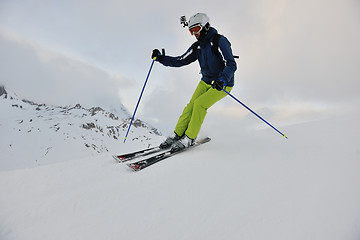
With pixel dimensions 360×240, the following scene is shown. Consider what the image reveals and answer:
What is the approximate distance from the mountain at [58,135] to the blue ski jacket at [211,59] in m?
13.1

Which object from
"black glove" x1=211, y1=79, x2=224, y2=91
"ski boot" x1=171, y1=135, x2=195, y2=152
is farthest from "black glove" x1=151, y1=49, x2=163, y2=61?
"ski boot" x1=171, y1=135, x2=195, y2=152

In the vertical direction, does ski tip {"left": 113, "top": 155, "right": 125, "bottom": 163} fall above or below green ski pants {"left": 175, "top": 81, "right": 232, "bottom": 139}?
below

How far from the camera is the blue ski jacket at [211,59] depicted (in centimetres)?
324

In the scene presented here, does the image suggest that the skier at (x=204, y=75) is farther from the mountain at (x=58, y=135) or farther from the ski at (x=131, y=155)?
the mountain at (x=58, y=135)

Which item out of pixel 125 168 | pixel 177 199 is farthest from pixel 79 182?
pixel 177 199

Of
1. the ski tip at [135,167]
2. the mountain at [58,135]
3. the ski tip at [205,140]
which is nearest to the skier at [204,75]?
the ski tip at [205,140]

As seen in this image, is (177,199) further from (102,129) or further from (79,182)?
(102,129)

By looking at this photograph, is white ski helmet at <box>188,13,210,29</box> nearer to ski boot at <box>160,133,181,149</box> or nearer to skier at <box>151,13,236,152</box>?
skier at <box>151,13,236,152</box>

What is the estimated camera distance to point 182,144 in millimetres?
3518

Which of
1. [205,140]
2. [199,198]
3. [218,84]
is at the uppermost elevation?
[218,84]

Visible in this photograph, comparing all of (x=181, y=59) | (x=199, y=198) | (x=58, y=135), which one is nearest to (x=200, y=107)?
(x=181, y=59)

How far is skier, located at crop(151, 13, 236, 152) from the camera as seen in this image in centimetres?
325

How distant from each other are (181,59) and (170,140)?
1.74 meters

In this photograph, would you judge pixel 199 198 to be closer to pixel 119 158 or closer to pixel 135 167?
pixel 135 167
